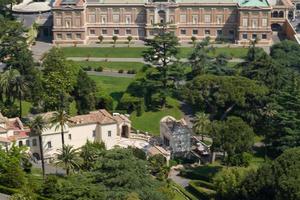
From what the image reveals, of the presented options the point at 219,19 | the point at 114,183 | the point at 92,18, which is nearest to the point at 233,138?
the point at 114,183

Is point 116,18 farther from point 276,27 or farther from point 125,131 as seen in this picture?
point 125,131

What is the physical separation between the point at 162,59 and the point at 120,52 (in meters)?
32.7

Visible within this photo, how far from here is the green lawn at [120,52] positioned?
467 feet

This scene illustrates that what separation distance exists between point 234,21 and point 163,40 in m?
45.2

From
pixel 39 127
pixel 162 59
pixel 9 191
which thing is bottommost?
pixel 9 191

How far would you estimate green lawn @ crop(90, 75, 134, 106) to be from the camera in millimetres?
117225

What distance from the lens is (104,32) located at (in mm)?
154250

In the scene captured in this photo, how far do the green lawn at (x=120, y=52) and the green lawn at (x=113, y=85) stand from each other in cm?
1541

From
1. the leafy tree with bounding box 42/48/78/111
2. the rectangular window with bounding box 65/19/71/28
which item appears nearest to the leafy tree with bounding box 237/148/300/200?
the leafy tree with bounding box 42/48/78/111

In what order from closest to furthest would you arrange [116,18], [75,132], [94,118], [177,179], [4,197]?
[4,197] < [177,179] < [75,132] < [94,118] < [116,18]

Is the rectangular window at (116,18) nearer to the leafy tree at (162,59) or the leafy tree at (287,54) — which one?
the leafy tree at (287,54)

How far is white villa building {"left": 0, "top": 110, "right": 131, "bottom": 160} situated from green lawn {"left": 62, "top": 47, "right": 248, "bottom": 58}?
40.7 meters

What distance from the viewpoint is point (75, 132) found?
96875 millimetres

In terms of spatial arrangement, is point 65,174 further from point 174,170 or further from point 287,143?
point 287,143
